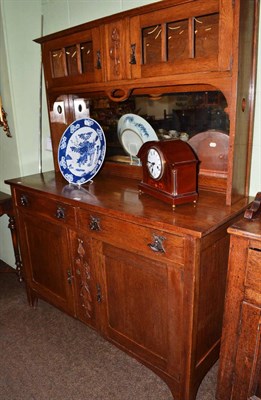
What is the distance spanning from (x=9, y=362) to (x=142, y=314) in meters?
0.91

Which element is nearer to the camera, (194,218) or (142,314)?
(194,218)

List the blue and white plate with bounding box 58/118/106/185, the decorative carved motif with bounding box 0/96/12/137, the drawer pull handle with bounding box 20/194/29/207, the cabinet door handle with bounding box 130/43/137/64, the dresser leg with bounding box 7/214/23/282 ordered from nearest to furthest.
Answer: the cabinet door handle with bounding box 130/43/137/64, the blue and white plate with bounding box 58/118/106/185, the drawer pull handle with bounding box 20/194/29/207, the decorative carved motif with bounding box 0/96/12/137, the dresser leg with bounding box 7/214/23/282

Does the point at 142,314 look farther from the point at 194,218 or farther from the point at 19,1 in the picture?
the point at 19,1

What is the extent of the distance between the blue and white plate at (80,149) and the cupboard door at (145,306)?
1.71ft

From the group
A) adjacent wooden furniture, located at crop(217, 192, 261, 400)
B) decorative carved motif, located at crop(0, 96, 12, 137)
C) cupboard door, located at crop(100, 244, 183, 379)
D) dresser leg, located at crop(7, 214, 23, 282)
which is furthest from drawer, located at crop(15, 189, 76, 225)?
adjacent wooden furniture, located at crop(217, 192, 261, 400)

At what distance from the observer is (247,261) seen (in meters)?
1.17

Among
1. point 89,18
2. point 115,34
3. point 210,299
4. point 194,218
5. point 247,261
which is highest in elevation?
point 89,18

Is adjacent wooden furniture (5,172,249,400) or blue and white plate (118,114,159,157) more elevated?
blue and white plate (118,114,159,157)

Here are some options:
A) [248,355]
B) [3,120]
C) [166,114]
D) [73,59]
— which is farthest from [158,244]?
[3,120]

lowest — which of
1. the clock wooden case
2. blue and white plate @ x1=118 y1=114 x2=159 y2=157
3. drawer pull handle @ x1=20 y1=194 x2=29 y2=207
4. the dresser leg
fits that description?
the dresser leg

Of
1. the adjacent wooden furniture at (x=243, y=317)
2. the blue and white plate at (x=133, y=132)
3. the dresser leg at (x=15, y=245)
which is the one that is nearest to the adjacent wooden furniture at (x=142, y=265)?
the adjacent wooden furniture at (x=243, y=317)

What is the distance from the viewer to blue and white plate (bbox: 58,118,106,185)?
1813mm

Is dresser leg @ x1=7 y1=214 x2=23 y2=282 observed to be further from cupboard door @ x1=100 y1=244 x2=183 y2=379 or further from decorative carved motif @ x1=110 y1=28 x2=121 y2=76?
decorative carved motif @ x1=110 y1=28 x2=121 y2=76

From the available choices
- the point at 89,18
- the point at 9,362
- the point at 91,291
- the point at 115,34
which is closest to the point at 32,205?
the point at 91,291
